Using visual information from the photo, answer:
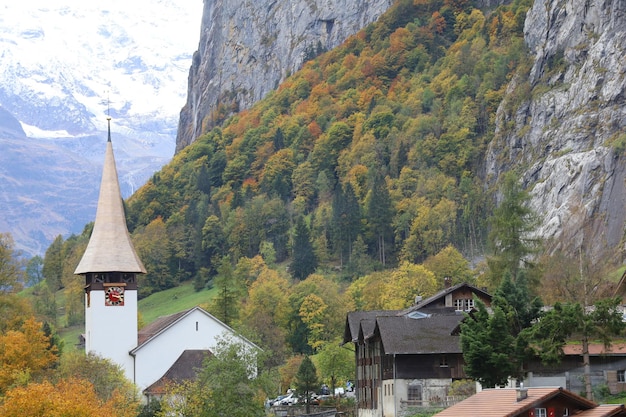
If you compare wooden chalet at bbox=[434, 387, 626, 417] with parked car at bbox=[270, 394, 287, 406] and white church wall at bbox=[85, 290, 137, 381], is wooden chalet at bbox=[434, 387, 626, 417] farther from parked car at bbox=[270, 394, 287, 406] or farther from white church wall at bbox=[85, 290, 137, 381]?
parked car at bbox=[270, 394, 287, 406]

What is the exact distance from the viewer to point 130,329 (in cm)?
10012

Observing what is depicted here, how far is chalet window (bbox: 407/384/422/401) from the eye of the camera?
3337 inches

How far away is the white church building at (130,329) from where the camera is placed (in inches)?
3883

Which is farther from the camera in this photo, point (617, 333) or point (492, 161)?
point (492, 161)

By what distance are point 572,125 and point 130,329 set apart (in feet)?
229

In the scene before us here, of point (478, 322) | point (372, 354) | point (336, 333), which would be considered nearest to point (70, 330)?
point (336, 333)

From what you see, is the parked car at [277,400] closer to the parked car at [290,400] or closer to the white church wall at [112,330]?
the parked car at [290,400]

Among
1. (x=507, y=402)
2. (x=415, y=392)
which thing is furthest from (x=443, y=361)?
(x=507, y=402)

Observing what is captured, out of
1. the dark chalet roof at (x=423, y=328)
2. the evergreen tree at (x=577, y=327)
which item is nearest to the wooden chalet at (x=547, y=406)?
the evergreen tree at (x=577, y=327)

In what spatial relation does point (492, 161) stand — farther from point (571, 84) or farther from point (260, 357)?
point (260, 357)

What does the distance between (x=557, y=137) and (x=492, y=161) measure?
27.4 metres

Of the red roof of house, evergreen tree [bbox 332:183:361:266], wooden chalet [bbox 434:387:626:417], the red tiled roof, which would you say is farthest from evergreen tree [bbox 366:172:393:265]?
wooden chalet [bbox 434:387:626:417]

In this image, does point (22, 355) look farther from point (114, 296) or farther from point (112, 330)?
point (114, 296)

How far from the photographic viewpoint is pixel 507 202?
9744 cm
